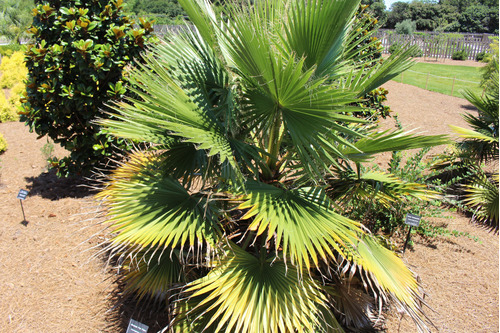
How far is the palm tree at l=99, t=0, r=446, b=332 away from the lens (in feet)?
7.12

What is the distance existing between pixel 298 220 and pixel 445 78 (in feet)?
49.7

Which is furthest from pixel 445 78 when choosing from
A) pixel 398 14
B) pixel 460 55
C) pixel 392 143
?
pixel 398 14

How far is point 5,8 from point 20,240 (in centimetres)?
2478

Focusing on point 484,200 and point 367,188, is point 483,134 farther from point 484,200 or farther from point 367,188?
point 367,188

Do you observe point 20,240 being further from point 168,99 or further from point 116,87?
point 168,99

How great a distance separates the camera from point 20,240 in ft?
13.2

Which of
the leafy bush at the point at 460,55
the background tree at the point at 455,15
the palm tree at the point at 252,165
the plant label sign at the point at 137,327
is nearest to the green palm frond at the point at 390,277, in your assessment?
the palm tree at the point at 252,165

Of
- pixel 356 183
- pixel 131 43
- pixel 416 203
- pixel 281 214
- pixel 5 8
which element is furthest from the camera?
pixel 5 8

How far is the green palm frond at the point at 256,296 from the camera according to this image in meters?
2.15

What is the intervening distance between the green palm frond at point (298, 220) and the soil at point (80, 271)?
981mm

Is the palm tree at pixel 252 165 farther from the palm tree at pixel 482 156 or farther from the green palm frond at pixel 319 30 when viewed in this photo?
the palm tree at pixel 482 156

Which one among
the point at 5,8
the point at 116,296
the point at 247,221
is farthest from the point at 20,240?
the point at 5,8

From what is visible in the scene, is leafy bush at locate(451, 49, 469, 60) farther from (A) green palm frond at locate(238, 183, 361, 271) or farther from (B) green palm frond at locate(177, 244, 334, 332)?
(B) green palm frond at locate(177, 244, 334, 332)

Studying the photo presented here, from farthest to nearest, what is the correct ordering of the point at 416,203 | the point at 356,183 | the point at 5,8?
the point at 5,8 < the point at 416,203 < the point at 356,183
